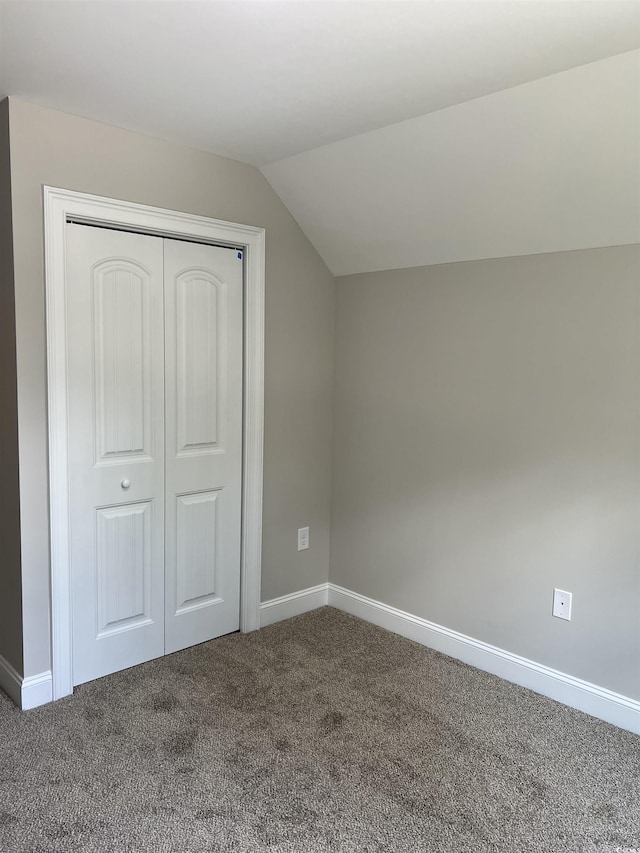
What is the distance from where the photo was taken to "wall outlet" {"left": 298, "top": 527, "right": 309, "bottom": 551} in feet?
11.3

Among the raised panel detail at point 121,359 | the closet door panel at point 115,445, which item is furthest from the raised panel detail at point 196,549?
the raised panel detail at point 121,359

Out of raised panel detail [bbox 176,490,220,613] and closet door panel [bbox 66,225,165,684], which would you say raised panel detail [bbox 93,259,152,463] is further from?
raised panel detail [bbox 176,490,220,613]

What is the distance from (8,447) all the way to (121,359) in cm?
55

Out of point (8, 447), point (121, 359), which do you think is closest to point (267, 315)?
point (121, 359)

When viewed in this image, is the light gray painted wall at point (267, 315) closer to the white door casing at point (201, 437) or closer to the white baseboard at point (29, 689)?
the white baseboard at point (29, 689)

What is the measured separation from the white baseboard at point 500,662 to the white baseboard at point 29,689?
1.56 meters

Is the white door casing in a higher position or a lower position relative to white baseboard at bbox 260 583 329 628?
higher

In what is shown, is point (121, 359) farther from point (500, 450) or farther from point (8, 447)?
point (500, 450)

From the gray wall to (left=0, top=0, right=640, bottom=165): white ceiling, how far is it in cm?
36

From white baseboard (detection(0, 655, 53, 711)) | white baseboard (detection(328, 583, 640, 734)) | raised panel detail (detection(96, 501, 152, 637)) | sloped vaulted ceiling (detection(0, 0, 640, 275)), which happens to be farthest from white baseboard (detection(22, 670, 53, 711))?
sloped vaulted ceiling (detection(0, 0, 640, 275))

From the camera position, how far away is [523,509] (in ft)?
8.85

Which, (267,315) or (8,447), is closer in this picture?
(8,447)

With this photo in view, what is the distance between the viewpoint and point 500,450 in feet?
9.11

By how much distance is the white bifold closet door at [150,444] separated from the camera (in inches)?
102
